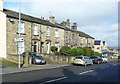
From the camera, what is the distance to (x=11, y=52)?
25656 mm

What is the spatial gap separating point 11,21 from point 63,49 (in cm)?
1340

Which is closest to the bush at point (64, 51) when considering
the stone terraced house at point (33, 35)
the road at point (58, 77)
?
the stone terraced house at point (33, 35)

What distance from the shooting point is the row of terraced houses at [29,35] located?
24.4 m

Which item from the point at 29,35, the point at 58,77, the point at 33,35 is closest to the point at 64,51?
the point at 33,35

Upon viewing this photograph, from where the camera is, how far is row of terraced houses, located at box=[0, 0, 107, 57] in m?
24.4

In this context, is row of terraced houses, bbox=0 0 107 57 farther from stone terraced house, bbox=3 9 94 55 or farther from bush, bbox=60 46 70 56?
bush, bbox=60 46 70 56

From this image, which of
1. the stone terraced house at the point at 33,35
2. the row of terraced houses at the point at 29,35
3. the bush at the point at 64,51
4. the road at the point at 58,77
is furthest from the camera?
the bush at the point at 64,51

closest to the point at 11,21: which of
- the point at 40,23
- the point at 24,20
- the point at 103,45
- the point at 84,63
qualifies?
the point at 24,20

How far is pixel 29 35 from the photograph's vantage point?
2906cm

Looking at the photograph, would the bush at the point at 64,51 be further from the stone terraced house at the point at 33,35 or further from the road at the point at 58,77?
the road at the point at 58,77

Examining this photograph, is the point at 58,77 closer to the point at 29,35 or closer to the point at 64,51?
the point at 29,35

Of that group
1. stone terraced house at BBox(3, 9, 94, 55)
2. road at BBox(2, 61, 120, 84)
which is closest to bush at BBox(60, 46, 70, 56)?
stone terraced house at BBox(3, 9, 94, 55)

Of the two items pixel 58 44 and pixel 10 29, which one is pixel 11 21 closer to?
pixel 10 29

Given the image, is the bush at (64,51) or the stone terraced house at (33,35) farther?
the bush at (64,51)
